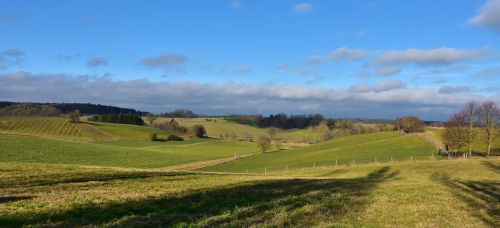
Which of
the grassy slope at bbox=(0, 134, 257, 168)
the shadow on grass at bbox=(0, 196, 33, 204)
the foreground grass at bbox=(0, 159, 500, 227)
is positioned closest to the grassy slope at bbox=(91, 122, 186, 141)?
the grassy slope at bbox=(0, 134, 257, 168)

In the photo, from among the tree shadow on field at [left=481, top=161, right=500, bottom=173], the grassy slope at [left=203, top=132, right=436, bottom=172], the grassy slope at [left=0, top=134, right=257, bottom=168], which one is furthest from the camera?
the grassy slope at [left=203, top=132, right=436, bottom=172]

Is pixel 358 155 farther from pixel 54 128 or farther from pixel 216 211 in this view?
pixel 54 128

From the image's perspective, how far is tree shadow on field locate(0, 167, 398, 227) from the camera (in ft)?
42.6

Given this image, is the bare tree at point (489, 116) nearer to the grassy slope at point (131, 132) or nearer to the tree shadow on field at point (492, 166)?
the tree shadow on field at point (492, 166)

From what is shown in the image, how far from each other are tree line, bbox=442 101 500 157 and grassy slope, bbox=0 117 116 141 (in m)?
102

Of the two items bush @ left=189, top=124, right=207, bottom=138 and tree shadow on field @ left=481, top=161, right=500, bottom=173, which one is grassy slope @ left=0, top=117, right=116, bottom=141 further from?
tree shadow on field @ left=481, top=161, right=500, bottom=173

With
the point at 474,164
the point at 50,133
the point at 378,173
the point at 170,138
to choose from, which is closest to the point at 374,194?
the point at 378,173

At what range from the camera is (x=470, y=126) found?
298 ft

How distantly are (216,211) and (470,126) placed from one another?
290 feet

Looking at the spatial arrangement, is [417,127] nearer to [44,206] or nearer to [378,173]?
[378,173]

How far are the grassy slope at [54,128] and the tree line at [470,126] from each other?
10227cm

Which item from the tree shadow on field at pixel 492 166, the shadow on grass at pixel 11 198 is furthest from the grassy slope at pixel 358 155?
the shadow on grass at pixel 11 198

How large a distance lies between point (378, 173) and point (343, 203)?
39.4 m

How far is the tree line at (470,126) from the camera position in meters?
88.1
